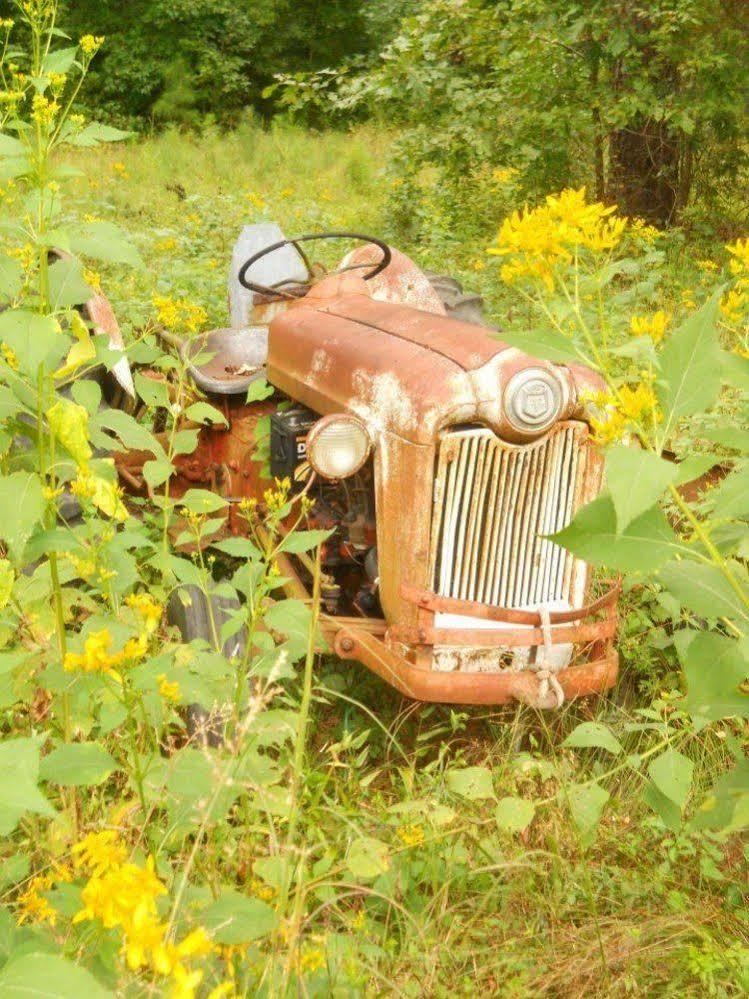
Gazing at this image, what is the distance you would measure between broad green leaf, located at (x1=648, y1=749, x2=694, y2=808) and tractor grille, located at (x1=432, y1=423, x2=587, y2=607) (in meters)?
1.06

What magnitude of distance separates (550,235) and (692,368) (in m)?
0.33

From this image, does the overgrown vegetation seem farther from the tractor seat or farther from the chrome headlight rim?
the tractor seat

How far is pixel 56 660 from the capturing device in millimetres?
1922

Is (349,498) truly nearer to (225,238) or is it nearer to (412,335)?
(412,335)

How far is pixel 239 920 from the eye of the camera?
1.18 m

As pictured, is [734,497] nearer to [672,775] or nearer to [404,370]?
[672,775]

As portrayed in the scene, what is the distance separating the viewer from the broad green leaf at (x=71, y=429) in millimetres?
1578

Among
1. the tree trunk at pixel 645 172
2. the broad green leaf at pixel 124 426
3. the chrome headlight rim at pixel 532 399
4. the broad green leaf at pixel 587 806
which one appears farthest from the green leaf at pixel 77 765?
the tree trunk at pixel 645 172

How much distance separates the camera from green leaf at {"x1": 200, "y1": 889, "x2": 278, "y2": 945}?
1166mm

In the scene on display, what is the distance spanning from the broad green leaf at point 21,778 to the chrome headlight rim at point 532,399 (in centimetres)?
171

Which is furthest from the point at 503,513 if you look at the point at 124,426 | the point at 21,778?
the point at 21,778

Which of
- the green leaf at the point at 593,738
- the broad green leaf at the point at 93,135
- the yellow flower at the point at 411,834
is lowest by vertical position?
the yellow flower at the point at 411,834

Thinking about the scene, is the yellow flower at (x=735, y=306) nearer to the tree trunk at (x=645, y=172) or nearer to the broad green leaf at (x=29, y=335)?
the broad green leaf at (x=29, y=335)

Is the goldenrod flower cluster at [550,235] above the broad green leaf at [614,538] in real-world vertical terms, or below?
above
